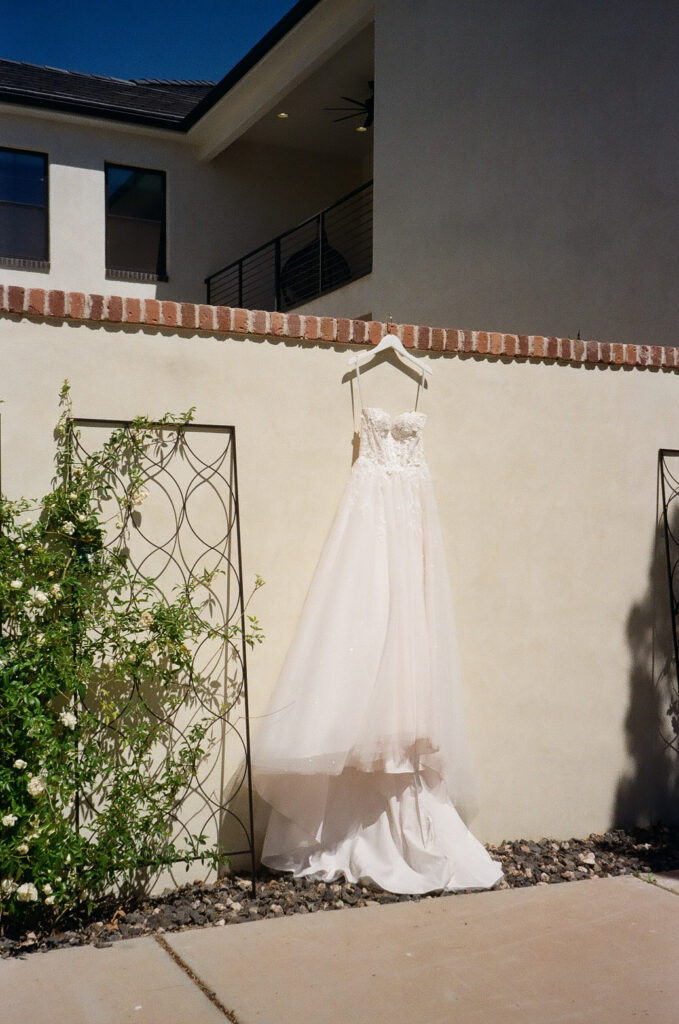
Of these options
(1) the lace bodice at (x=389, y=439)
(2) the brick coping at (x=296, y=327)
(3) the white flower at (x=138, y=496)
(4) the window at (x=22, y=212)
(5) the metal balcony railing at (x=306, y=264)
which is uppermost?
(4) the window at (x=22, y=212)

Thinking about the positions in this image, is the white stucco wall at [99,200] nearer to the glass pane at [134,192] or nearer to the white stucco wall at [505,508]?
the glass pane at [134,192]

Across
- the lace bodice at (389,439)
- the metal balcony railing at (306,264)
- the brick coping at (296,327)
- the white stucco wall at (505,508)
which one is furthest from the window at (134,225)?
the lace bodice at (389,439)

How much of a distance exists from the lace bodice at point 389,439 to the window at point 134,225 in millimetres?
8953

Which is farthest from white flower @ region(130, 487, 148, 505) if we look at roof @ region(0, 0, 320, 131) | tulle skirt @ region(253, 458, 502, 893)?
roof @ region(0, 0, 320, 131)

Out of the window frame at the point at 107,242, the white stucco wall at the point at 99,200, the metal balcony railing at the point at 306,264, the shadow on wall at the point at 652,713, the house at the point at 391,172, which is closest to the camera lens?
the shadow on wall at the point at 652,713

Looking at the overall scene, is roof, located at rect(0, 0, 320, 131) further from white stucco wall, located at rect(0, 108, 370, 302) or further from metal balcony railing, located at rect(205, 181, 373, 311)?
metal balcony railing, located at rect(205, 181, 373, 311)

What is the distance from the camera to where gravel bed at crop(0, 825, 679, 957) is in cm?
360

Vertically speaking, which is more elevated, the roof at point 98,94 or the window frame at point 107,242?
the roof at point 98,94

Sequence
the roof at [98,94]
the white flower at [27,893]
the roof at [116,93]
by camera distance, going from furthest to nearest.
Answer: the roof at [98,94], the roof at [116,93], the white flower at [27,893]

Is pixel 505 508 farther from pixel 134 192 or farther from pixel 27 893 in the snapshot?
pixel 134 192

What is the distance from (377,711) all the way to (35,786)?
132 cm

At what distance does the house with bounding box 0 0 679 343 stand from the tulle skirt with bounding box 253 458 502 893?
11.6 feet

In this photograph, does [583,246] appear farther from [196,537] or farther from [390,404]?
[196,537]

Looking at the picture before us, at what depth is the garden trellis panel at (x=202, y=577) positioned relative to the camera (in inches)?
158
